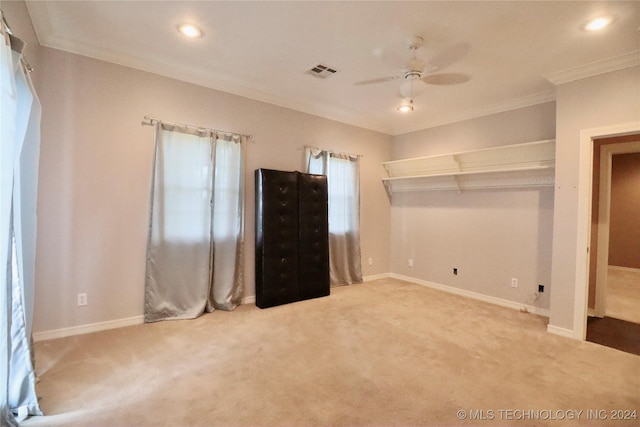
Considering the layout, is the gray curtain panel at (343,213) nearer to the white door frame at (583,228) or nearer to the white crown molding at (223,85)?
the white crown molding at (223,85)

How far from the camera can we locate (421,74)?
9.86ft

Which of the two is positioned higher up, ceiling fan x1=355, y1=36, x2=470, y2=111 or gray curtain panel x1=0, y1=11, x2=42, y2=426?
ceiling fan x1=355, y1=36, x2=470, y2=111

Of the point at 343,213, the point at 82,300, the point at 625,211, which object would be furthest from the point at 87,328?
the point at 625,211

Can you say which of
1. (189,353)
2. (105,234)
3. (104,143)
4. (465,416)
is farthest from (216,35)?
(465,416)

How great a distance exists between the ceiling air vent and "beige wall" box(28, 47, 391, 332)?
44.9 inches

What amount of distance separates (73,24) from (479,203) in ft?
15.7

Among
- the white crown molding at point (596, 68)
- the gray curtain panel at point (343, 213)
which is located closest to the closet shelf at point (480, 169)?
the white crown molding at point (596, 68)

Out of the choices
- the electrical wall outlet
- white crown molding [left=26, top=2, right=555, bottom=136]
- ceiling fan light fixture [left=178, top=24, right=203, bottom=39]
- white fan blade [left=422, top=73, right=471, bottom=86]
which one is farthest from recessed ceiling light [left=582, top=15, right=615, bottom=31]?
the electrical wall outlet

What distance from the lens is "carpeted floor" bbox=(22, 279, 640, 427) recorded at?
1750 millimetres

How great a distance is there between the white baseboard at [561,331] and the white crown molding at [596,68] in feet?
8.05

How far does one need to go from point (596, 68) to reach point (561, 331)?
8.29ft

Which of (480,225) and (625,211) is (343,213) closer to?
(480,225)

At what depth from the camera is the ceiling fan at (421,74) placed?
8.46 ft

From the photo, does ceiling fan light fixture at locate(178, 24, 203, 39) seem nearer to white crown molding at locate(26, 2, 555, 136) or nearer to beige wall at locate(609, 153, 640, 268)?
white crown molding at locate(26, 2, 555, 136)
